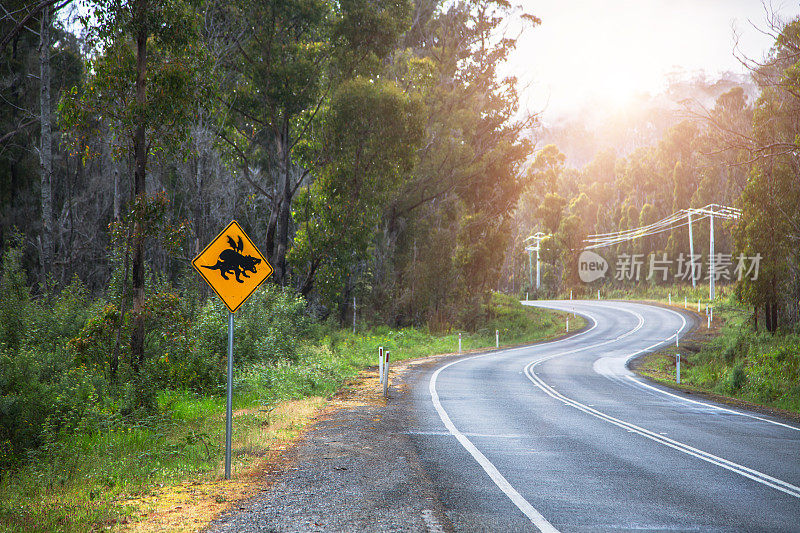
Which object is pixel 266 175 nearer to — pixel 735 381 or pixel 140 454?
pixel 735 381

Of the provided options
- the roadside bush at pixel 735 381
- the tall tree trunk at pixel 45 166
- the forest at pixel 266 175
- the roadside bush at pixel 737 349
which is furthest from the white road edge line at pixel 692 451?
the tall tree trunk at pixel 45 166

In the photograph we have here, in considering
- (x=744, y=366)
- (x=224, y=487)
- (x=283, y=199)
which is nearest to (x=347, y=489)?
(x=224, y=487)

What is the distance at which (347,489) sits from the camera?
6750 millimetres

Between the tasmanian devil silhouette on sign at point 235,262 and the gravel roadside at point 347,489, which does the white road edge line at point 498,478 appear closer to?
the gravel roadside at point 347,489

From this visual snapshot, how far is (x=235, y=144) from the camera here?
27.4m

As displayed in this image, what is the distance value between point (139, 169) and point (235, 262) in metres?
5.86

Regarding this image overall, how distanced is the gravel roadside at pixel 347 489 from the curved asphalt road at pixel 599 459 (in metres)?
0.29

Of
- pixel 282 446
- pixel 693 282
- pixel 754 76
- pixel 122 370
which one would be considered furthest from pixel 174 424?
pixel 693 282

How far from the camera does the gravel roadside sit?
18.2 feet

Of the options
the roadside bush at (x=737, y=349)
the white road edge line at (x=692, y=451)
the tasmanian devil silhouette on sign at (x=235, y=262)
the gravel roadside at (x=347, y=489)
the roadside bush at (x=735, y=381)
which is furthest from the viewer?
the roadside bush at (x=737, y=349)

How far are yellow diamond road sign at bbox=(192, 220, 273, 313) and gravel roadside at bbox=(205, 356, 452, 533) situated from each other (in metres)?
2.25

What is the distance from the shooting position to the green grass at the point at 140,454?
6.10 metres

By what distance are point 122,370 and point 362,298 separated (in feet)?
77.4

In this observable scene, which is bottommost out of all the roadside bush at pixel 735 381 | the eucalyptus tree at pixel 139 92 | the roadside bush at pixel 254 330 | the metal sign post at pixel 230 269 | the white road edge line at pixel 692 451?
the roadside bush at pixel 735 381
